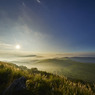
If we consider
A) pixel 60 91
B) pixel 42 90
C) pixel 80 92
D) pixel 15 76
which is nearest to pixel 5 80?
pixel 15 76

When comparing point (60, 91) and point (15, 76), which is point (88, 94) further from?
point (15, 76)

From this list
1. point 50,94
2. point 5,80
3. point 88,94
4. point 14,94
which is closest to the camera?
point 14,94

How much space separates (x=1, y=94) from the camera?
308cm

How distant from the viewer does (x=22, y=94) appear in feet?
9.94

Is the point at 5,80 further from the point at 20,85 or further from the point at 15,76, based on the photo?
the point at 20,85

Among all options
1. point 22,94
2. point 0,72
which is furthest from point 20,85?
point 0,72

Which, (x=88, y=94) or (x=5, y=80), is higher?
(x=5, y=80)

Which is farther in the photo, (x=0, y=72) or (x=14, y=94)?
(x=0, y=72)

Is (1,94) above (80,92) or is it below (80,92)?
above

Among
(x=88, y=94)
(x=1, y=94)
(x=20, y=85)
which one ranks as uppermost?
(x=20, y=85)

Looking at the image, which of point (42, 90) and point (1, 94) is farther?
point (42, 90)

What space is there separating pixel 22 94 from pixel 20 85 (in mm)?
377

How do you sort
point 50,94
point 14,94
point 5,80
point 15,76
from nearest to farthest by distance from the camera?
1. point 14,94
2. point 50,94
3. point 5,80
4. point 15,76

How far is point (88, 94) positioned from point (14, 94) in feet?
10.3
